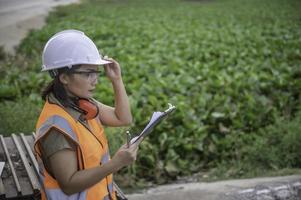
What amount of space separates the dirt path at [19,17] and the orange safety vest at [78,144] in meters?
8.36

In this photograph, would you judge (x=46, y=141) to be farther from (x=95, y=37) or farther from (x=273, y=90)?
(x=95, y=37)

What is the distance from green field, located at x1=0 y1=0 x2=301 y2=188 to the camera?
17.8 ft

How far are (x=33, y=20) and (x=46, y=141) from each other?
12814mm

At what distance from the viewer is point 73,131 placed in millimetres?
2174

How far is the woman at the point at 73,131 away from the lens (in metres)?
2.14

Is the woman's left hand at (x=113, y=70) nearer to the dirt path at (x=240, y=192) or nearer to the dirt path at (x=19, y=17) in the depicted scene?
the dirt path at (x=240, y=192)

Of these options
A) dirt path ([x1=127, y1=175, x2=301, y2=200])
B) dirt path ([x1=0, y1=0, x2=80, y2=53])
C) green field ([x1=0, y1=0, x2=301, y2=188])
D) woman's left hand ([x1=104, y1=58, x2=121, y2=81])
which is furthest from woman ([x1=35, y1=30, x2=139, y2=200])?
dirt path ([x1=0, y1=0, x2=80, y2=53])

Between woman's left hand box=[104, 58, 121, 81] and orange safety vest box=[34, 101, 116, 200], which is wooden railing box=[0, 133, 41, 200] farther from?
woman's left hand box=[104, 58, 121, 81]

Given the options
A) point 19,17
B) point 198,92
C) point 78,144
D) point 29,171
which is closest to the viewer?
point 78,144

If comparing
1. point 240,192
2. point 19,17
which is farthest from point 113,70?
point 19,17

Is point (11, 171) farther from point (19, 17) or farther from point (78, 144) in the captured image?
point (19, 17)

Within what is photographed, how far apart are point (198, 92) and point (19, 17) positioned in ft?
31.2

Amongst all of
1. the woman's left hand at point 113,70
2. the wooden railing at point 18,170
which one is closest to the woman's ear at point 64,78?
the woman's left hand at point 113,70

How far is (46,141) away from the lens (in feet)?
7.04
